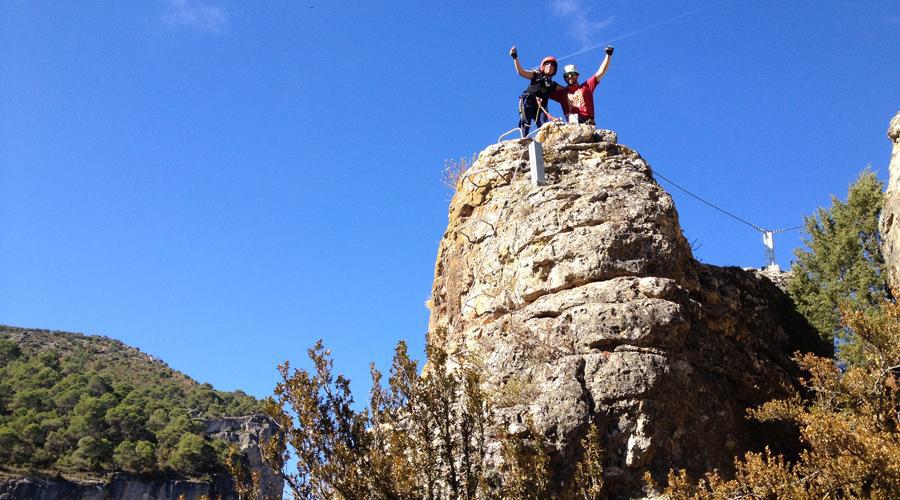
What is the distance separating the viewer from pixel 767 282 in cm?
1216

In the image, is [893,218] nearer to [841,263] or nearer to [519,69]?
[841,263]

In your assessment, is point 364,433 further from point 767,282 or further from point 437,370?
point 767,282

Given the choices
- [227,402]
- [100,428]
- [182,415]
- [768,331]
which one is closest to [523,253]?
[768,331]

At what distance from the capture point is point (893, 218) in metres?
11.1

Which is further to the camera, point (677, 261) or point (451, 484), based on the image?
point (677, 261)

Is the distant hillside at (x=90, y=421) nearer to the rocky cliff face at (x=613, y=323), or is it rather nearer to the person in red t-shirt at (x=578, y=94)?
the person in red t-shirt at (x=578, y=94)

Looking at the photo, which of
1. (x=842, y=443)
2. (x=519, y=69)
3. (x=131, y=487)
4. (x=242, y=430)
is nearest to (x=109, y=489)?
(x=131, y=487)

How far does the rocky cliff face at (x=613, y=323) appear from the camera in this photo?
8461 millimetres

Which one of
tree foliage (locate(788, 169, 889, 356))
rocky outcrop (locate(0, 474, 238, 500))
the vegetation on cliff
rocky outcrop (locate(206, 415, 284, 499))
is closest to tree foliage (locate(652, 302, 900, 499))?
the vegetation on cliff

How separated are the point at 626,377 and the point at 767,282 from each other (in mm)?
4773

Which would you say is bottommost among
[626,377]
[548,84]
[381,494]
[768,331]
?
[381,494]

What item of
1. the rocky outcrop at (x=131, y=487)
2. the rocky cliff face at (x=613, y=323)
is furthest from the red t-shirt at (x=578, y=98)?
the rocky outcrop at (x=131, y=487)

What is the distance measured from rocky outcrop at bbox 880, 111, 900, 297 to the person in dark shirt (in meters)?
5.31

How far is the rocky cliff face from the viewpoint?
27.8 feet
